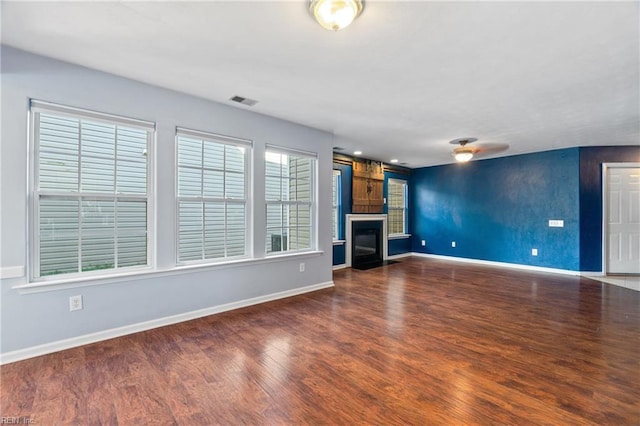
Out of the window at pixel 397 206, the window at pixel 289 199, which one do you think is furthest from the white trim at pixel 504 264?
the window at pixel 289 199

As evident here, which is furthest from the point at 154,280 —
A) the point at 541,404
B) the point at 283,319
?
the point at 541,404

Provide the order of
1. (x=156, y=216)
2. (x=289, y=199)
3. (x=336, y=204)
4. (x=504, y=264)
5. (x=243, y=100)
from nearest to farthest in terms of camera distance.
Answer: (x=156, y=216) → (x=243, y=100) → (x=289, y=199) → (x=336, y=204) → (x=504, y=264)

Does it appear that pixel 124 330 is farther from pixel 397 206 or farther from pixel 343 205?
pixel 397 206

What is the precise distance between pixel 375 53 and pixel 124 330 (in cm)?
352

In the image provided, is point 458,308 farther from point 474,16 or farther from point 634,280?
point 634,280

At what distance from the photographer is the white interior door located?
220 inches

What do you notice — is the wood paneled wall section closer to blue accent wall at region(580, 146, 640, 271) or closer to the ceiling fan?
the ceiling fan

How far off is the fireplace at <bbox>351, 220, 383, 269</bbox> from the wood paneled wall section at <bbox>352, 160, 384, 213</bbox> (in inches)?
14.6

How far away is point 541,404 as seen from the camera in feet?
6.15

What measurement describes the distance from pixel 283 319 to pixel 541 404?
7.85 ft

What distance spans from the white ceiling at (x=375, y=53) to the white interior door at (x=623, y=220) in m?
2.50

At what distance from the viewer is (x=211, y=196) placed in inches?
141

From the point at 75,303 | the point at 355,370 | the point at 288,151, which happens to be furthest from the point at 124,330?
the point at 288,151

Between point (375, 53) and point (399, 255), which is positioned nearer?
point (375, 53)
